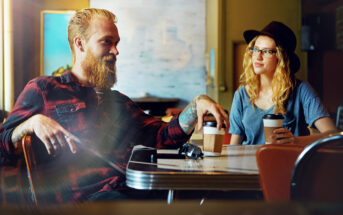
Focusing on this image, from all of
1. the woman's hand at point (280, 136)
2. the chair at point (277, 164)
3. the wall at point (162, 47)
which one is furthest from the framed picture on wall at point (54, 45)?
the chair at point (277, 164)

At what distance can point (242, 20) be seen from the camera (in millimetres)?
4836

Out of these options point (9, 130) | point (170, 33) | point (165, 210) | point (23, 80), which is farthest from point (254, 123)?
point (170, 33)

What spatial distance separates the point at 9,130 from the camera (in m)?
1.17

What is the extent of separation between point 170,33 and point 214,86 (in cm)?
117

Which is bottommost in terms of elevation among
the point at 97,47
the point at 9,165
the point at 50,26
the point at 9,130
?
the point at 9,165

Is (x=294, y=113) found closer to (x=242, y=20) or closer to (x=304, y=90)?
(x=304, y=90)

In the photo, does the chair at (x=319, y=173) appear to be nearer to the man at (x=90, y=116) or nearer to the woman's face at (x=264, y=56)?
the man at (x=90, y=116)

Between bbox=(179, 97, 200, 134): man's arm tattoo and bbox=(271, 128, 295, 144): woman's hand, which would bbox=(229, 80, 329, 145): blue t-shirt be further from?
bbox=(179, 97, 200, 134): man's arm tattoo

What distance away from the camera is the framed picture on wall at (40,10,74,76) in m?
4.18

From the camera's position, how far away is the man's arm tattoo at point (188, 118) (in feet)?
4.02

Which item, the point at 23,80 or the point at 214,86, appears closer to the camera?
the point at 23,80

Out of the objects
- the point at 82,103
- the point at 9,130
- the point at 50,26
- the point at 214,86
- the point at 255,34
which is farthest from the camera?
the point at 214,86

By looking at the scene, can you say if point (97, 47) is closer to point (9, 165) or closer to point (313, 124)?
point (9, 165)

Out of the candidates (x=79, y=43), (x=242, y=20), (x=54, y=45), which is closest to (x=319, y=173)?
(x=79, y=43)
